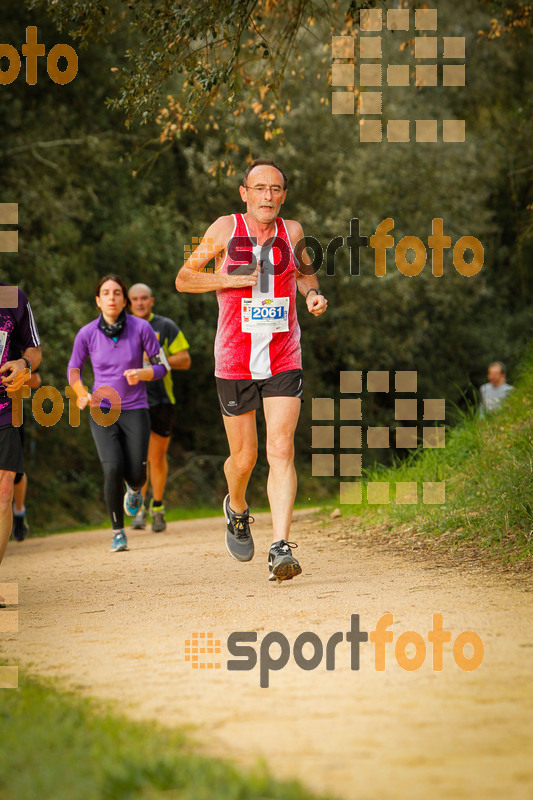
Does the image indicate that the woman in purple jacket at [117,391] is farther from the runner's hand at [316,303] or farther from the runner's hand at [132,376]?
the runner's hand at [316,303]

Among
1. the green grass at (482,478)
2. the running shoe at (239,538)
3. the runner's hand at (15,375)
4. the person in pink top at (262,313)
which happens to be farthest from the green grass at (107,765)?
the green grass at (482,478)

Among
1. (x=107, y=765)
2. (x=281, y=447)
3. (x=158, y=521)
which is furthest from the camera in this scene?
(x=158, y=521)

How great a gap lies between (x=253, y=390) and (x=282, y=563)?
3.78ft

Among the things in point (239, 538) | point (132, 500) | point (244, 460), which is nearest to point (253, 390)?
point (244, 460)

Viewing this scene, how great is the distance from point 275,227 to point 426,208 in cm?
1873

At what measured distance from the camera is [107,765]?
2799 millimetres

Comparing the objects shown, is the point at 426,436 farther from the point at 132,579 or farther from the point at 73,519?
the point at 73,519

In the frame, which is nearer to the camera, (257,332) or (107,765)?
(107,765)

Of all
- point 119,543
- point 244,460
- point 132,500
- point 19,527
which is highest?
point 244,460

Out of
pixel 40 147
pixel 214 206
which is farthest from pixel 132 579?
pixel 214 206

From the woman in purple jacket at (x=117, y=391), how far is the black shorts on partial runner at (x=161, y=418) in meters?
1.50

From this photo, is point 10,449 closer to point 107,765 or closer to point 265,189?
point 265,189

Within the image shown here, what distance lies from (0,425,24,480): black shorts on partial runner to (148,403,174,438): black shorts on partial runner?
185 inches

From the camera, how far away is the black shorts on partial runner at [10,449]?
19.1 feet
